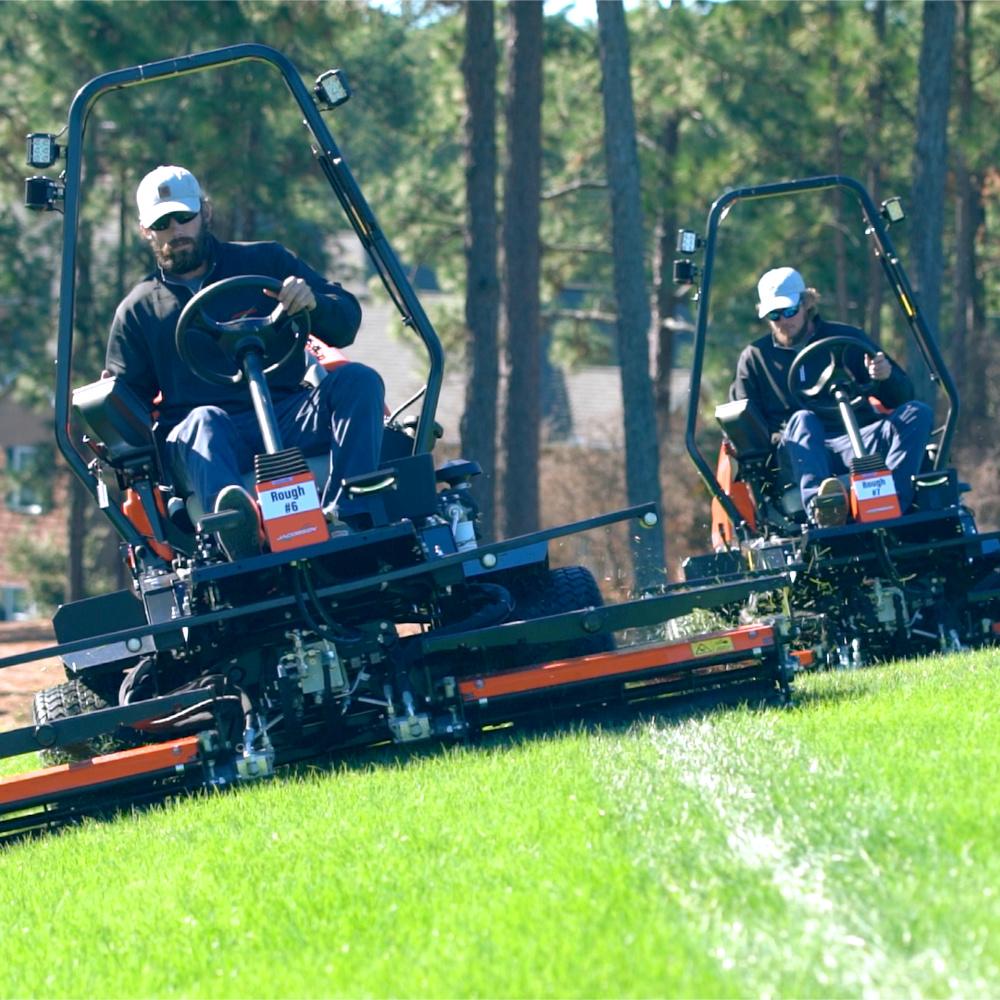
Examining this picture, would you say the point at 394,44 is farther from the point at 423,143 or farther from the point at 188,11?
the point at 188,11

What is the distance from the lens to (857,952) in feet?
12.7

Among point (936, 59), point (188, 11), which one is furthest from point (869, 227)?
point (188, 11)

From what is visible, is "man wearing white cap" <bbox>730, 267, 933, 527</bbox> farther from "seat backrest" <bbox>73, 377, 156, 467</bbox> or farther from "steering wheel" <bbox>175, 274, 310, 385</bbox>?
"seat backrest" <bbox>73, 377, 156, 467</bbox>

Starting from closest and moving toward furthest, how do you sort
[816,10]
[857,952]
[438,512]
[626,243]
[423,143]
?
[857,952] < [438,512] < [626,243] < [816,10] < [423,143]

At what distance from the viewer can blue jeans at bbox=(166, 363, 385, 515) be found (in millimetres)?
7023

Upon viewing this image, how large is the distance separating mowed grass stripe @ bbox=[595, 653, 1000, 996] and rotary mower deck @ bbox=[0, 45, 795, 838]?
1.89 ft

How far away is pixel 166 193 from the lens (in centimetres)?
744

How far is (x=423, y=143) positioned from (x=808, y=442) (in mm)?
16708

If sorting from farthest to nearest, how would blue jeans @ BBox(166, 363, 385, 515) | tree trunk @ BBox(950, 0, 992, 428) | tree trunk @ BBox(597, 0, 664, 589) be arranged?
tree trunk @ BBox(950, 0, 992, 428), tree trunk @ BBox(597, 0, 664, 589), blue jeans @ BBox(166, 363, 385, 515)

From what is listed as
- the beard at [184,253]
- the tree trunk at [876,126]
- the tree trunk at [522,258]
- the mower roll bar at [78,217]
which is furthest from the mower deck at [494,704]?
the tree trunk at [876,126]

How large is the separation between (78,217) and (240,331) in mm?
802

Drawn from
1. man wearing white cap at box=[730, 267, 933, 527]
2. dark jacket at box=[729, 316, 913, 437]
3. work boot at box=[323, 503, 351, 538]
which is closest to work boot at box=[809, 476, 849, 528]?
man wearing white cap at box=[730, 267, 933, 527]

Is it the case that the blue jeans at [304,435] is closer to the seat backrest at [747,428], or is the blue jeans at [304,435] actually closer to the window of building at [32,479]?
the seat backrest at [747,428]

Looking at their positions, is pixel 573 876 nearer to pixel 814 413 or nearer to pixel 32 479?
pixel 814 413
